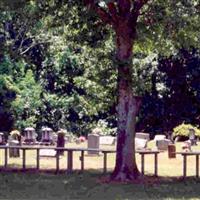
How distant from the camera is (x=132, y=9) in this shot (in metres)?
18.8

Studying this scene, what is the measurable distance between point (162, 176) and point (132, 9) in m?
5.24

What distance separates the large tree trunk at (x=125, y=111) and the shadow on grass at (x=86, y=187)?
1.88ft

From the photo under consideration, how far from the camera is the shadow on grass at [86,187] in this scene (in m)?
14.8

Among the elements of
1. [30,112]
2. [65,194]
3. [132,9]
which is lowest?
[65,194]

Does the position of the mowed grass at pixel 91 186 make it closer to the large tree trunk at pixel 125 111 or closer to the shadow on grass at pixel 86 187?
the shadow on grass at pixel 86 187

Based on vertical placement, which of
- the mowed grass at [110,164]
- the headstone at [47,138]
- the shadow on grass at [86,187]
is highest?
the headstone at [47,138]

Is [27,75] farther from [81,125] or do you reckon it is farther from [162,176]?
[162,176]

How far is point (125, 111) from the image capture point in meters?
18.5

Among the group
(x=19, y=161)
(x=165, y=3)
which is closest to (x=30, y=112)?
(x=19, y=161)

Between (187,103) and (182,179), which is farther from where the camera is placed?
(187,103)

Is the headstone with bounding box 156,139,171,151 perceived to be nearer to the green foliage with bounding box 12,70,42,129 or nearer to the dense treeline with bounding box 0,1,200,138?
the dense treeline with bounding box 0,1,200,138

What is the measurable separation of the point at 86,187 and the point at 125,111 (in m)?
3.06

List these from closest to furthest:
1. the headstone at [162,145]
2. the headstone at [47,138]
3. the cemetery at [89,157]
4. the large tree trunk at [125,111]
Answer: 1. the large tree trunk at [125,111]
2. the cemetery at [89,157]
3. the headstone at [162,145]
4. the headstone at [47,138]

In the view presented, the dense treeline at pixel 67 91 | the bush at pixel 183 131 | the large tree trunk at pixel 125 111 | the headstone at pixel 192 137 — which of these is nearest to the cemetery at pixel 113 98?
the large tree trunk at pixel 125 111
